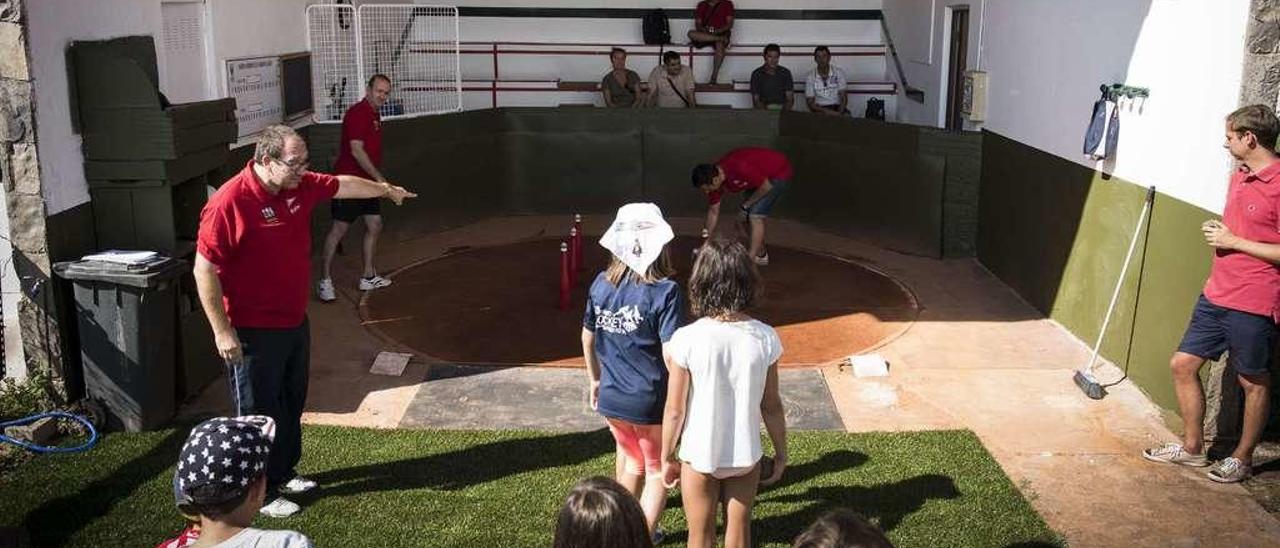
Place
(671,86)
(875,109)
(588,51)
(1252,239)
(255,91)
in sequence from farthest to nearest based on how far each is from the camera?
(588,51) < (875,109) < (671,86) < (255,91) < (1252,239)

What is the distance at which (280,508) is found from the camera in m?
6.57

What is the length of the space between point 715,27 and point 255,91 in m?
8.57

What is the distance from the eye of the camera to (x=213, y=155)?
8664mm

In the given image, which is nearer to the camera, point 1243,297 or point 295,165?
point 295,165

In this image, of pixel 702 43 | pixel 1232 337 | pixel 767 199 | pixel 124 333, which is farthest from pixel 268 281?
pixel 702 43

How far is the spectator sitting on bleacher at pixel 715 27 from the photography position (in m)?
18.5

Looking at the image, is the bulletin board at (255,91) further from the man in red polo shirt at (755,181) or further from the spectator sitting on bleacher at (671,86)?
the spectator sitting on bleacher at (671,86)

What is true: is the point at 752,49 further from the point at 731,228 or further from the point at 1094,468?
the point at 1094,468

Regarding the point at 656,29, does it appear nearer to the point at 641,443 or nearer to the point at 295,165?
the point at 295,165

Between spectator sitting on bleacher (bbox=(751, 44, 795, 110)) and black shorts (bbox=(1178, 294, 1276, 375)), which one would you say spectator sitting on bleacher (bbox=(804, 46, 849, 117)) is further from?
black shorts (bbox=(1178, 294, 1276, 375))

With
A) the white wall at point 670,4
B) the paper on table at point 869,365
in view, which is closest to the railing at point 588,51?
the white wall at point 670,4

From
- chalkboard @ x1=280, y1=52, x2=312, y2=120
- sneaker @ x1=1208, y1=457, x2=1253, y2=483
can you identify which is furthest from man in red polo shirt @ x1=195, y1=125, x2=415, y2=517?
chalkboard @ x1=280, y1=52, x2=312, y2=120

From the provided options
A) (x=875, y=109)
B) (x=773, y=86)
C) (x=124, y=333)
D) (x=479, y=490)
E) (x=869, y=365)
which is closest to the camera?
(x=479, y=490)

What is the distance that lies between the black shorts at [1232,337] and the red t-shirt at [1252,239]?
0.21ft
